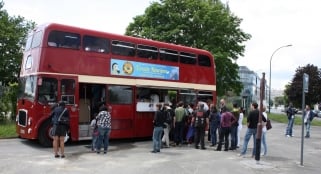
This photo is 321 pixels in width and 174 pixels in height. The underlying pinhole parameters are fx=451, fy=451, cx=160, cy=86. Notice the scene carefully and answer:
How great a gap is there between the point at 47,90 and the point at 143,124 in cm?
448

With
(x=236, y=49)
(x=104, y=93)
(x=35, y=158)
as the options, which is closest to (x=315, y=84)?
(x=236, y=49)

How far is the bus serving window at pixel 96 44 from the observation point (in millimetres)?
15910

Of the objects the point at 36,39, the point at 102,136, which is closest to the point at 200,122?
the point at 102,136

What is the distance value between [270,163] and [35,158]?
6659 millimetres

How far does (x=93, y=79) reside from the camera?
16.0 metres

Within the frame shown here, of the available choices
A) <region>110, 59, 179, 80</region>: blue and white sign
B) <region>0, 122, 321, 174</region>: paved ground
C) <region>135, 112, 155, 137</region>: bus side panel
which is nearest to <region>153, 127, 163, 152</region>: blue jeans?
<region>0, 122, 321, 174</region>: paved ground

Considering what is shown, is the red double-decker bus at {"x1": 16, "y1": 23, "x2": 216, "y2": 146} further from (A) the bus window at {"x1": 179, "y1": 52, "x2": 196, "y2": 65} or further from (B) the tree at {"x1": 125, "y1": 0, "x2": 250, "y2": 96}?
(B) the tree at {"x1": 125, "y1": 0, "x2": 250, "y2": 96}

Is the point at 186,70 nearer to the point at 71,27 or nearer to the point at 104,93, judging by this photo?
the point at 104,93

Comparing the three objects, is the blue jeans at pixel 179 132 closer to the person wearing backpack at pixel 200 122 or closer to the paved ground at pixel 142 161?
the paved ground at pixel 142 161

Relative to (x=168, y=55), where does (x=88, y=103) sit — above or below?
below

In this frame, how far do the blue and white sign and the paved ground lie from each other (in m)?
2.79

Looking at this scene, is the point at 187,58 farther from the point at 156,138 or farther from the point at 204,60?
the point at 156,138

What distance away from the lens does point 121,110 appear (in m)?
16.9

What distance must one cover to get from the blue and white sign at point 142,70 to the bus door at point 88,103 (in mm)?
883
